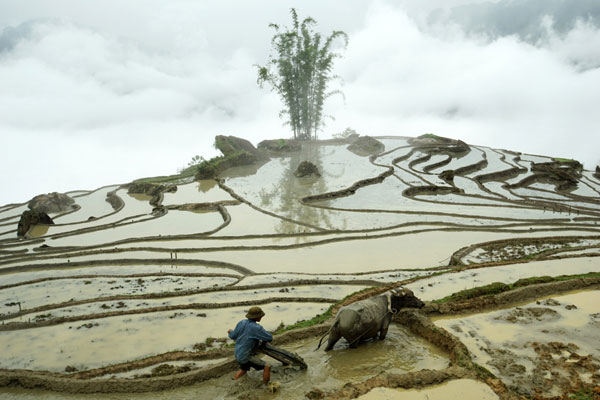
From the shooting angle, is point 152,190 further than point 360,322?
Yes

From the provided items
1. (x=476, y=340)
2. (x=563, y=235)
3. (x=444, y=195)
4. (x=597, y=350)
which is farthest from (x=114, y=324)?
(x=444, y=195)

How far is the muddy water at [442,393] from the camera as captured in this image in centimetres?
514

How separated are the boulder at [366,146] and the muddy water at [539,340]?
31.2 metres

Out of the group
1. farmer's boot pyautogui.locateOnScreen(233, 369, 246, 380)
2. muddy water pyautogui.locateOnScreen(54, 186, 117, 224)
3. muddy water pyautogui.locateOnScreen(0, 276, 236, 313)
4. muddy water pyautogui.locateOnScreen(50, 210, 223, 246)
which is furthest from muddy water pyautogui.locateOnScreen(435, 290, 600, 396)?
muddy water pyautogui.locateOnScreen(54, 186, 117, 224)

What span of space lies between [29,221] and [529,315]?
69.8 ft

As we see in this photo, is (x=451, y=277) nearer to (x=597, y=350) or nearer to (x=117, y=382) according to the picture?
(x=597, y=350)

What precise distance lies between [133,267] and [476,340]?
10484mm

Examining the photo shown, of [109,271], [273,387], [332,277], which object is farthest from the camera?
[109,271]

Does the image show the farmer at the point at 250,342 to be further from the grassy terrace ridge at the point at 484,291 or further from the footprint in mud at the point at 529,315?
the footprint in mud at the point at 529,315

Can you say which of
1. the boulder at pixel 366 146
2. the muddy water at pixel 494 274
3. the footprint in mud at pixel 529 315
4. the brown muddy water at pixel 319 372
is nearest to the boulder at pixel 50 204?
the brown muddy water at pixel 319 372

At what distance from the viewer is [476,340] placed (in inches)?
263

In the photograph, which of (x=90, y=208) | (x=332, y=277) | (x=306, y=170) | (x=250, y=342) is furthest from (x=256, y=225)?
(x=90, y=208)

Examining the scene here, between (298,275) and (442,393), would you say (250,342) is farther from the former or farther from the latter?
(298,275)

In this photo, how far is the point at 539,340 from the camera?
258 inches
